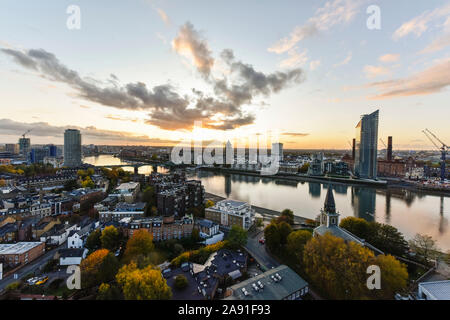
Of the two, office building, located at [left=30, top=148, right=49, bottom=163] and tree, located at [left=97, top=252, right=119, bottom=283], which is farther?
office building, located at [left=30, top=148, right=49, bottom=163]

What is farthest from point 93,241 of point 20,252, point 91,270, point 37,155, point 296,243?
point 37,155

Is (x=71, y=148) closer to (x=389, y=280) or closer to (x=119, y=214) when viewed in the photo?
(x=119, y=214)

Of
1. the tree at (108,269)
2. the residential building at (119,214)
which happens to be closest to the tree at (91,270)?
the tree at (108,269)

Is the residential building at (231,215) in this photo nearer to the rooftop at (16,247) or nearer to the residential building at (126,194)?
the residential building at (126,194)

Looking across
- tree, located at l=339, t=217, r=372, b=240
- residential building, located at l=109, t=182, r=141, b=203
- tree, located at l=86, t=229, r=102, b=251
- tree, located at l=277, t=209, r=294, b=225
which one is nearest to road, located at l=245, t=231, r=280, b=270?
tree, located at l=277, t=209, r=294, b=225

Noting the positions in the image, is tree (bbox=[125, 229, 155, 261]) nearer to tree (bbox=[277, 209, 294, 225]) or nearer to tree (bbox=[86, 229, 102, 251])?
tree (bbox=[86, 229, 102, 251])
